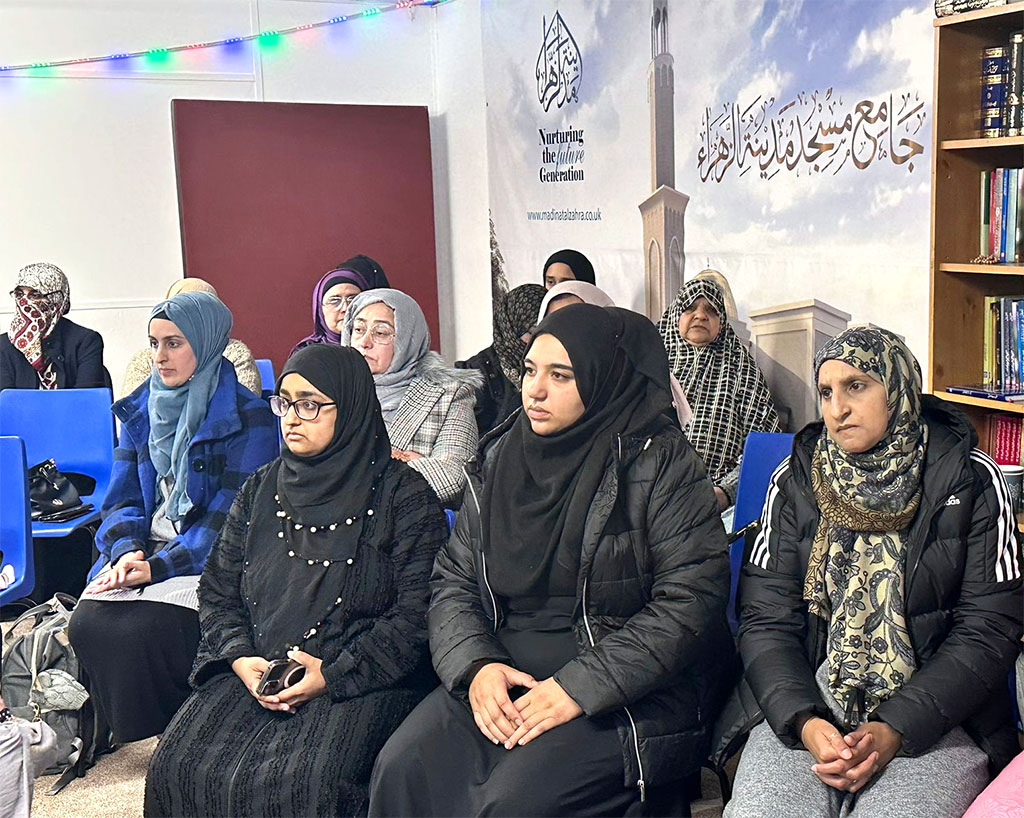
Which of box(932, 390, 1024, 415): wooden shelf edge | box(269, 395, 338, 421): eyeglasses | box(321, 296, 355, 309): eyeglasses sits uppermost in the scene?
box(321, 296, 355, 309): eyeglasses

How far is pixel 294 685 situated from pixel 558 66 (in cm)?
381

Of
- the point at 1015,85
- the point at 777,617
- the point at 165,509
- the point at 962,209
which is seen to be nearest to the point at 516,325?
the point at 165,509

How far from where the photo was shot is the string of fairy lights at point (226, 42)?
234 inches

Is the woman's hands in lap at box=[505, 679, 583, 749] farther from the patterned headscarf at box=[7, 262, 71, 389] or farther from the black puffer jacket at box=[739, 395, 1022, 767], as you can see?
the patterned headscarf at box=[7, 262, 71, 389]

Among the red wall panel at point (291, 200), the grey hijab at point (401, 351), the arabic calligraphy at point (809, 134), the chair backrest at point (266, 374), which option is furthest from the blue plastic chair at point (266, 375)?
the arabic calligraphy at point (809, 134)

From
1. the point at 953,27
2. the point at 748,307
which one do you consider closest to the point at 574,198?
the point at 748,307

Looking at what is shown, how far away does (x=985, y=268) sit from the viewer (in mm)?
2809

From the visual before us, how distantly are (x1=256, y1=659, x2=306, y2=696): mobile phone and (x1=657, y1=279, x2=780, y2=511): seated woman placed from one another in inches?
62.8

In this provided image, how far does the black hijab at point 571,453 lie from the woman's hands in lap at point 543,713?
0.75 feet

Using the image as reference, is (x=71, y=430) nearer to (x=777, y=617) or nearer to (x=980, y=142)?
(x=777, y=617)

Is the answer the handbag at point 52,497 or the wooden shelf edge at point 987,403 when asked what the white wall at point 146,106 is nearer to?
the handbag at point 52,497

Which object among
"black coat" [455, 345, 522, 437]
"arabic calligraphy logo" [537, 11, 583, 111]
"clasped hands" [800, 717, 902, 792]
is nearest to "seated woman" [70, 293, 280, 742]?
"black coat" [455, 345, 522, 437]

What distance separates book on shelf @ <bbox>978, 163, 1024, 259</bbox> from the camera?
2.81m

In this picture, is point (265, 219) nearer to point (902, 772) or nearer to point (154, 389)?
point (154, 389)
